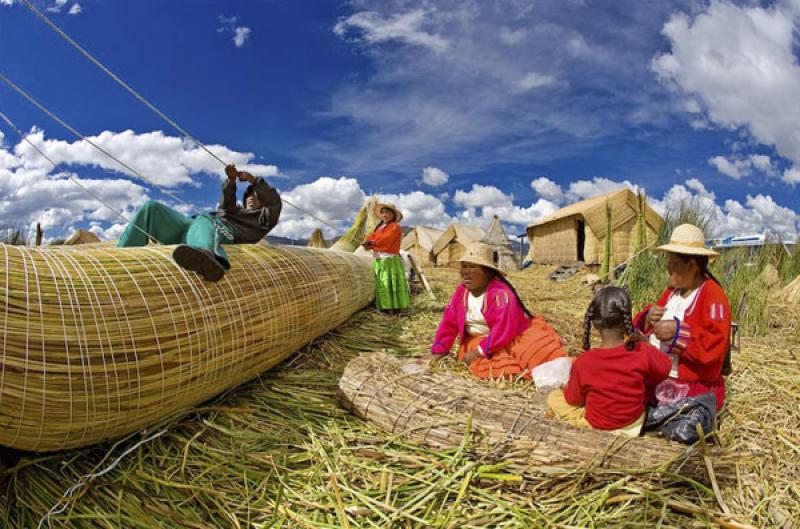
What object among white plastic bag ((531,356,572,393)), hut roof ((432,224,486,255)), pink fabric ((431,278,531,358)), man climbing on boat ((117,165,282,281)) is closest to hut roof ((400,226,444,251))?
hut roof ((432,224,486,255))

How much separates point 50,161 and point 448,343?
10.1 feet

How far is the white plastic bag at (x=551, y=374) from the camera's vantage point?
9.00 feet

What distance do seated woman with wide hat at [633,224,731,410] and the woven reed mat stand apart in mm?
421

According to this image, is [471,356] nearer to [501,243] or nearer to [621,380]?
[621,380]

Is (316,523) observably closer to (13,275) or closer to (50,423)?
(50,423)

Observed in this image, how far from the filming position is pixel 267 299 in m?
2.83

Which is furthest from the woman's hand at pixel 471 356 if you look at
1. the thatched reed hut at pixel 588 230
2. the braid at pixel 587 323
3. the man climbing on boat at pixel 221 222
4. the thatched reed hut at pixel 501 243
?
the thatched reed hut at pixel 501 243

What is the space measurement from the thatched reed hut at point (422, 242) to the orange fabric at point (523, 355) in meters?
20.3

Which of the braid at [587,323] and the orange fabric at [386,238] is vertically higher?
the orange fabric at [386,238]

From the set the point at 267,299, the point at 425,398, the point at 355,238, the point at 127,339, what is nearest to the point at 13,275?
the point at 127,339

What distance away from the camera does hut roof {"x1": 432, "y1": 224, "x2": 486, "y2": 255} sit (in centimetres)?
2239

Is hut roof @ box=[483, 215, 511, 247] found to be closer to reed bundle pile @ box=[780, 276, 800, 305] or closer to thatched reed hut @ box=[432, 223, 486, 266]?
thatched reed hut @ box=[432, 223, 486, 266]

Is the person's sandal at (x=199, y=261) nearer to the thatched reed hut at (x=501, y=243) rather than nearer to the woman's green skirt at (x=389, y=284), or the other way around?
the woman's green skirt at (x=389, y=284)

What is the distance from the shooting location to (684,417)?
2129 mm
